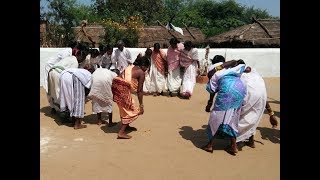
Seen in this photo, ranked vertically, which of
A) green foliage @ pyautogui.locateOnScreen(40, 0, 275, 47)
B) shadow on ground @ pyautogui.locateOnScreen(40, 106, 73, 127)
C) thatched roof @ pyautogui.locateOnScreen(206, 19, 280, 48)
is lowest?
shadow on ground @ pyautogui.locateOnScreen(40, 106, 73, 127)

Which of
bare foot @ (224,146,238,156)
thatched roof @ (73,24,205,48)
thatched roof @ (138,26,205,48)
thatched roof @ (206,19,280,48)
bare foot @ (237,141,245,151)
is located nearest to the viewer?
bare foot @ (224,146,238,156)

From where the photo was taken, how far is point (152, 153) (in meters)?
5.89

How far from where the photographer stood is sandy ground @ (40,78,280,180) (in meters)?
5.05

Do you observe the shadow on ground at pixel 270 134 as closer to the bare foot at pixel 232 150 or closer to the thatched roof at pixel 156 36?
the bare foot at pixel 232 150

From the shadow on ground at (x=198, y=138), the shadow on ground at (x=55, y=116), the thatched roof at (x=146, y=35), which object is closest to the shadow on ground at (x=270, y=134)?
the shadow on ground at (x=198, y=138)

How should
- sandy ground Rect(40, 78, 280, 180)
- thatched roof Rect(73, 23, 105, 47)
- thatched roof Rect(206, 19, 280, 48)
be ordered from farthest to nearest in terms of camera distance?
thatched roof Rect(73, 23, 105, 47), thatched roof Rect(206, 19, 280, 48), sandy ground Rect(40, 78, 280, 180)

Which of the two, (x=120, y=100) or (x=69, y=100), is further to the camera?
(x=69, y=100)

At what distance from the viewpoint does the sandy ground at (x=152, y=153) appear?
5.05 metres

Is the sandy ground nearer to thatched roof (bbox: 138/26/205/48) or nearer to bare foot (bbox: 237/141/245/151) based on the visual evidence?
bare foot (bbox: 237/141/245/151)

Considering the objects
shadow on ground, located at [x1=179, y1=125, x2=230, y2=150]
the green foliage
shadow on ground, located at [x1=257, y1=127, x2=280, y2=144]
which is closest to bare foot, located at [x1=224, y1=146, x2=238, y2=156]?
shadow on ground, located at [x1=179, y1=125, x2=230, y2=150]

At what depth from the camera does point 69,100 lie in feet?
24.1
